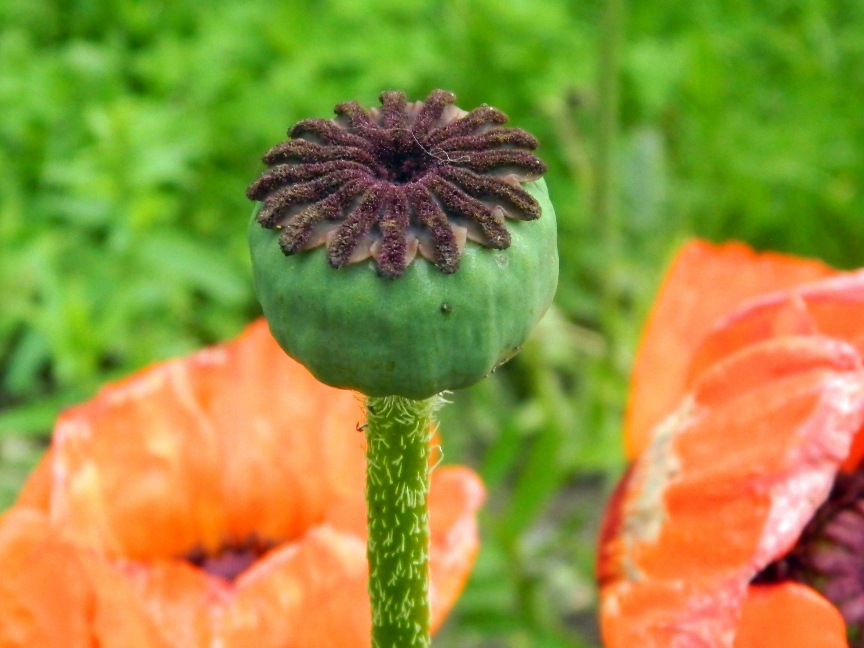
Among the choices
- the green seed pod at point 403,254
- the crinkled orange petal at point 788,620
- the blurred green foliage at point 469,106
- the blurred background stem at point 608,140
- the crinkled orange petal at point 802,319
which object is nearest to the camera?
the green seed pod at point 403,254

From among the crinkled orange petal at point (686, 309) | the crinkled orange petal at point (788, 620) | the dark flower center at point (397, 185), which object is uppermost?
the crinkled orange petal at point (686, 309)

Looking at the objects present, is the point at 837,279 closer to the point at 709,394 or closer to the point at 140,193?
the point at 709,394

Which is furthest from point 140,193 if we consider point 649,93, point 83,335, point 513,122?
point 649,93

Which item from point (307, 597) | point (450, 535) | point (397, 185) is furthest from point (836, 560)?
point (397, 185)

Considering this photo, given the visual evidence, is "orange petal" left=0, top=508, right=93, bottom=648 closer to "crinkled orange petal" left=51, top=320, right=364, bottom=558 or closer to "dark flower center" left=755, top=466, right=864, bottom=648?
"crinkled orange petal" left=51, top=320, right=364, bottom=558

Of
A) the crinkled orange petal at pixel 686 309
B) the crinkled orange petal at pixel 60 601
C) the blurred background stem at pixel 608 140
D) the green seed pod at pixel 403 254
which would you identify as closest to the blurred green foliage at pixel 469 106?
the blurred background stem at pixel 608 140

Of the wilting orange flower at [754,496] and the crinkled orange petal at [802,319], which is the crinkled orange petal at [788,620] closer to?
the wilting orange flower at [754,496]
